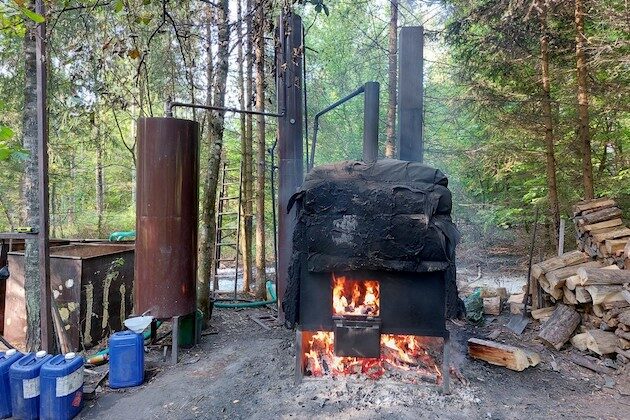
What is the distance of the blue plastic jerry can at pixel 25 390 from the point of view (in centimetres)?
289

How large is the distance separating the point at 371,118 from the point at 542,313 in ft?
11.6

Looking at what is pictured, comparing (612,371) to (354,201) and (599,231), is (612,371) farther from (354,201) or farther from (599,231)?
(354,201)

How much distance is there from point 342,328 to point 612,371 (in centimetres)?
283

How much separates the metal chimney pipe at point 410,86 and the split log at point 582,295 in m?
2.48

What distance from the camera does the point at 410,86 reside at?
4297mm

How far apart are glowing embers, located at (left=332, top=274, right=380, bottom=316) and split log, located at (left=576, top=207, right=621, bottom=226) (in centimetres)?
354

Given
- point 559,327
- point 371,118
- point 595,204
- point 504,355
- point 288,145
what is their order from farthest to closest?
point 595,204
point 288,145
point 559,327
point 371,118
point 504,355

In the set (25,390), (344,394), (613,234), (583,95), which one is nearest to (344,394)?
(344,394)

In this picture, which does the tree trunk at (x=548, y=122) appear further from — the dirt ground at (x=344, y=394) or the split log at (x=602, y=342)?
the dirt ground at (x=344, y=394)

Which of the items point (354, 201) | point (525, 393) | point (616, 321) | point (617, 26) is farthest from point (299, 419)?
point (617, 26)

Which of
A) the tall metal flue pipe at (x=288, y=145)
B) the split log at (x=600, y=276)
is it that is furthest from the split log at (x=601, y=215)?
the tall metal flue pipe at (x=288, y=145)

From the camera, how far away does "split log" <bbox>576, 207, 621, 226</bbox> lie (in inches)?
193

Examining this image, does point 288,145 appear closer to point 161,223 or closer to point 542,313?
point 161,223

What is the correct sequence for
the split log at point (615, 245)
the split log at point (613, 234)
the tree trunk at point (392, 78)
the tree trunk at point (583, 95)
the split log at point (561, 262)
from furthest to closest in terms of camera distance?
the tree trunk at point (392, 78) → the tree trunk at point (583, 95) → the split log at point (561, 262) → the split log at point (613, 234) → the split log at point (615, 245)
